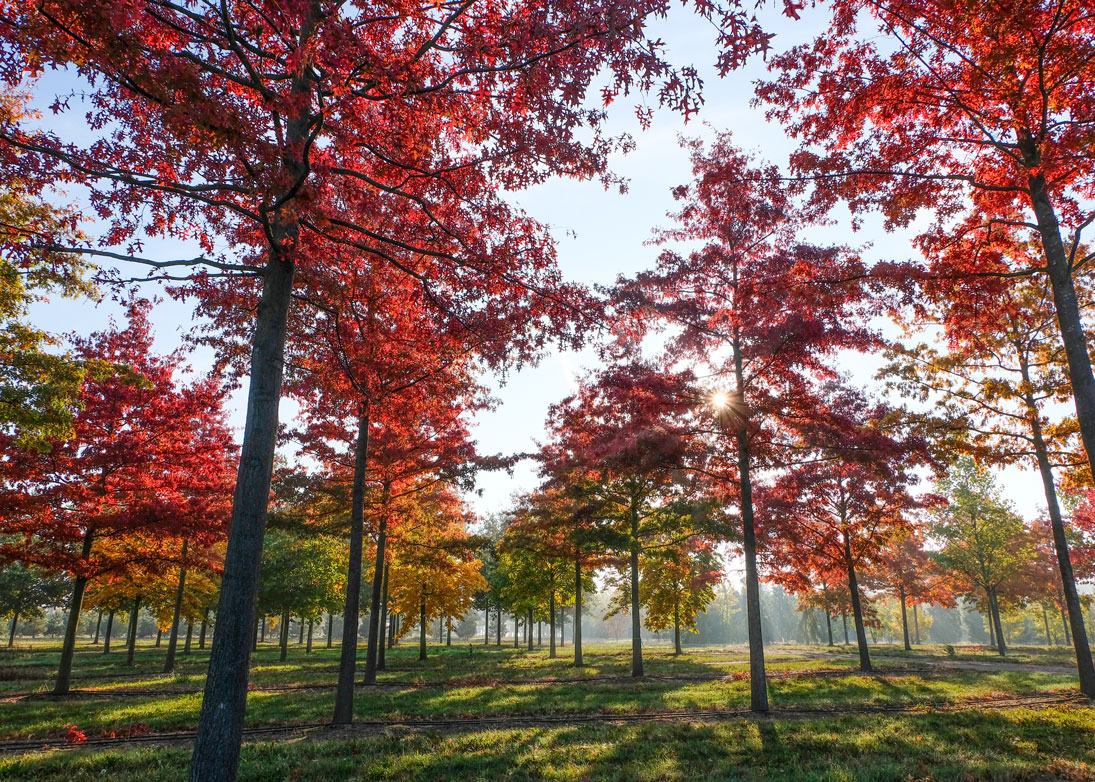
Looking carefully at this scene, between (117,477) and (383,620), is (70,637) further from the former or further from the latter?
(383,620)

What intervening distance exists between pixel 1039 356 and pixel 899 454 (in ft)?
24.0

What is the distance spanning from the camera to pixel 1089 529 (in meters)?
31.3

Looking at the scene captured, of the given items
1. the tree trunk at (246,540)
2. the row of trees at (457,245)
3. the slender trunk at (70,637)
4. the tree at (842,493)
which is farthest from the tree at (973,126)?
the slender trunk at (70,637)

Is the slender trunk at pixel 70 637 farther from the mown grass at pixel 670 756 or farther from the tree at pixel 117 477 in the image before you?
the mown grass at pixel 670 756

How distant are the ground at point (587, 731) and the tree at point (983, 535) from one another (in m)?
22.4

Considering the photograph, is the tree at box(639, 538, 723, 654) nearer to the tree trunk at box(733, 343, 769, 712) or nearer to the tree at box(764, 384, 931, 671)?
the tree at box(764, 384, 931, 671)

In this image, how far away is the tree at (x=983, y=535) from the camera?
3666 centimetres

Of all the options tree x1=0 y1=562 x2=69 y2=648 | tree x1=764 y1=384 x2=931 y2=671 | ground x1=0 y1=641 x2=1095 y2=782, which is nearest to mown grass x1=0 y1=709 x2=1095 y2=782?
ground x1=0 y1=641 x2=1095 y2=782

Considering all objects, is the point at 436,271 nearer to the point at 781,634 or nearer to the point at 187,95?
the point at 187,95

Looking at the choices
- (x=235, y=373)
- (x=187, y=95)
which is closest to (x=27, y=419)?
(x=235, y=373)

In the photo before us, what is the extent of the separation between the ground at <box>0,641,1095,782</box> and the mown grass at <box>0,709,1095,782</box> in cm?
4

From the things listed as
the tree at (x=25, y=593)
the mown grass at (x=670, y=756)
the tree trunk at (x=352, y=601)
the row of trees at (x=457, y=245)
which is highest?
the row of trees at (x=457, y=245)

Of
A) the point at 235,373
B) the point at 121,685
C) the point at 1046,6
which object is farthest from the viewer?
the point at 121,685

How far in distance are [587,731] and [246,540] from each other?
7.23 m
